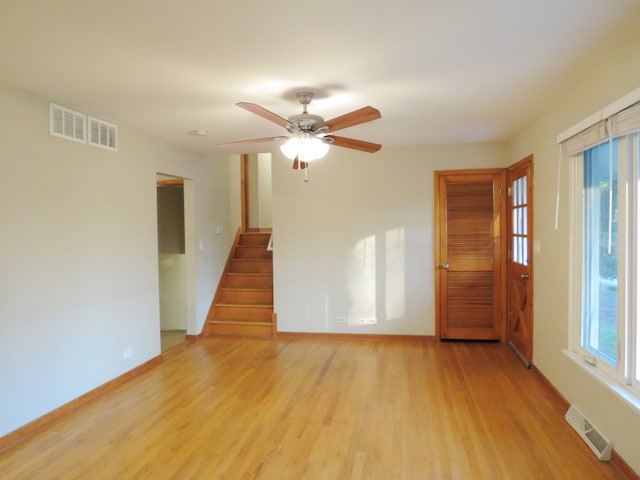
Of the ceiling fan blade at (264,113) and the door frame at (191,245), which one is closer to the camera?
the ceiling fan blade at (264,113)

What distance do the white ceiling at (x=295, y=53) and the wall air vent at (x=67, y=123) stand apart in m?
0.09

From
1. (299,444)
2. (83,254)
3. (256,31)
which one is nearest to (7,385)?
(83,254)

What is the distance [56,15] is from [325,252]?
156 inches

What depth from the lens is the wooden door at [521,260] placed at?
4219 mm

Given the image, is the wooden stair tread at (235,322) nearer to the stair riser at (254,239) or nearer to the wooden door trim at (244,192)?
the stair riser at (254,239)

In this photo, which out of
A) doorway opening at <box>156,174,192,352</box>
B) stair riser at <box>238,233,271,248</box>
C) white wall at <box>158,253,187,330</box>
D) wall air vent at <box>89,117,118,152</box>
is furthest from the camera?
stair riser at <box>238,233,271,248</box>

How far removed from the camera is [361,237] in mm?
5406

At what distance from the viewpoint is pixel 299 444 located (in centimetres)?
280

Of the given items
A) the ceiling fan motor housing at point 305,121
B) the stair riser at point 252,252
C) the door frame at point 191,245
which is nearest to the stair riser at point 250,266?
the stair riser at point 252,252

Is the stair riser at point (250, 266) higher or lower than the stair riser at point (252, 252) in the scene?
lower

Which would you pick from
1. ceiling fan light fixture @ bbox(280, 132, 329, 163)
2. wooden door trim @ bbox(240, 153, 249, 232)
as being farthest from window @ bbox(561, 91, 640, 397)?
wooden door trim @ bbox(240, 153, 249, 232)

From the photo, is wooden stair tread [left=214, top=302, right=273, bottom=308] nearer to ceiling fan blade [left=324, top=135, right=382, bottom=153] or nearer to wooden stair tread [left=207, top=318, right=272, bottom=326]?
wooden stair tread [left=207, top=318, right=272, bottom=326]

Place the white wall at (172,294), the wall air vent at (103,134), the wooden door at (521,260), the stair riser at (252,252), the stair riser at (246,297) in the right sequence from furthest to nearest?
1. the stair riser at (252,252)
2. the white wall at (172,294)
3. the stair riser at (246,297)
4. the wooden door at (521,260)
5. the wall air vent at (103,134)

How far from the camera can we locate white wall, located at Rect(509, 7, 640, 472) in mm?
2330
